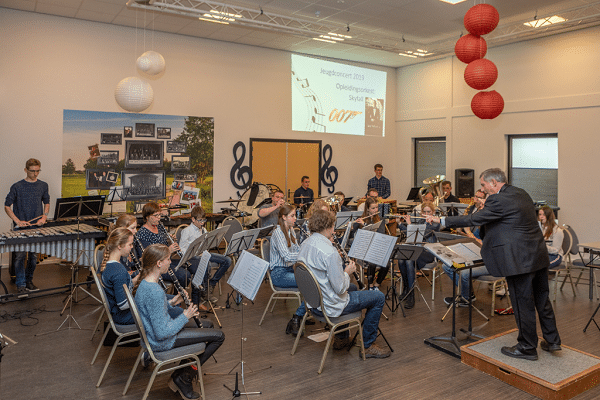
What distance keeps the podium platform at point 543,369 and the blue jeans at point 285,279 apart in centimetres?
168

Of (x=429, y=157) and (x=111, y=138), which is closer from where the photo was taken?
(x=111, y=138)

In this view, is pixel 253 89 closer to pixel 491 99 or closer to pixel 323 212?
pixel 491 99

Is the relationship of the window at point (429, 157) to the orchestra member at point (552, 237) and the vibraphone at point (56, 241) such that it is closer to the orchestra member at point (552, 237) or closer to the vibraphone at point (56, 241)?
the orchestra member at point (552, 237)

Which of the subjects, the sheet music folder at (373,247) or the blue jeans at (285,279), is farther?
the blue jeans at (285,279)

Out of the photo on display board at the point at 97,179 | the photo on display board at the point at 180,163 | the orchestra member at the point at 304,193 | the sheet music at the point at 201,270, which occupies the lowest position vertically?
the sheet music at the point at 201,270

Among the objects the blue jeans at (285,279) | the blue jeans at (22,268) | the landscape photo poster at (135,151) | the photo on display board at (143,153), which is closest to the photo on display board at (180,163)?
the landscape photo poster at (135,151)

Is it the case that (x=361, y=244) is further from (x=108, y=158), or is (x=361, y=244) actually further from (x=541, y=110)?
(x=541, y=110)

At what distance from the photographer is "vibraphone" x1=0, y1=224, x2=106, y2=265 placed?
18.3ft

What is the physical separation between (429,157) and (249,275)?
9.55 m

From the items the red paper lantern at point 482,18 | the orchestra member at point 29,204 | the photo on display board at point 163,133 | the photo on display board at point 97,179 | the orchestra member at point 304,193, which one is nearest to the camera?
the red paper lantern at point 482,18

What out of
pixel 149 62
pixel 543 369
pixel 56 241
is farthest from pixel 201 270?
pixel 149 62

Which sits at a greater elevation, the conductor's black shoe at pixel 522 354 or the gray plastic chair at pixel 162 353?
the gray plastic chair at pixel 162 353

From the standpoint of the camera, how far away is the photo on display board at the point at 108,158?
881cm

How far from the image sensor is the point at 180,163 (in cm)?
963
